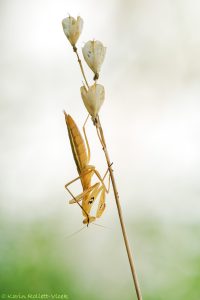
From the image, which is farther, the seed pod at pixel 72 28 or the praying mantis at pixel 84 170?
the praying mantis at pixel 84 170

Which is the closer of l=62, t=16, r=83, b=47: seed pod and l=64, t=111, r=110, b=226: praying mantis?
l=62, t=16, r=83, b=47: seed pod

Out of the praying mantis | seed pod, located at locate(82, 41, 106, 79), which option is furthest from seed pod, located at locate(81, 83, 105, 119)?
the praying mantis

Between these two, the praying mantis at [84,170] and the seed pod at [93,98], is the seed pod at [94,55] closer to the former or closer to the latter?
the seed pod at [93,98]

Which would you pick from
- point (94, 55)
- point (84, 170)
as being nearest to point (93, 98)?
point (94, 55)

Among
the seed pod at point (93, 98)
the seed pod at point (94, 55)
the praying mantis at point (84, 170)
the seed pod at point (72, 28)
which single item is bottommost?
the praying mantis at point (84, 170)

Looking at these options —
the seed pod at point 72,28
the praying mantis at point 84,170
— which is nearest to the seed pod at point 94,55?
the seed pod at point 72,28

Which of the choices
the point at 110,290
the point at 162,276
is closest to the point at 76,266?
the point at 110,290

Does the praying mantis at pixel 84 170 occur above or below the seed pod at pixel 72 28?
below

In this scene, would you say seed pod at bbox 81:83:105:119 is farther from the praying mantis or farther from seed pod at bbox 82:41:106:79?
the praying mantis
